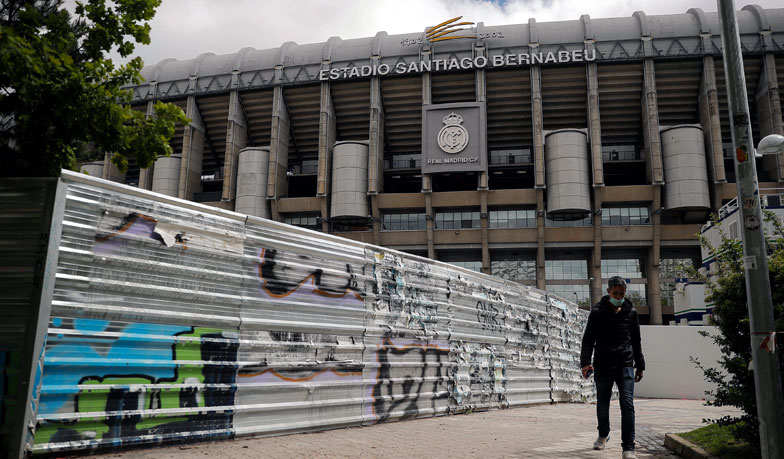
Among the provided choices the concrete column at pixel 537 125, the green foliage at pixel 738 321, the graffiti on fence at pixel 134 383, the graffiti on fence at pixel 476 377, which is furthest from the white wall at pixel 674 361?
the concrete column at pixel 537 125

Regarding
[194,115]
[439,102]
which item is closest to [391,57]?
[439,102]

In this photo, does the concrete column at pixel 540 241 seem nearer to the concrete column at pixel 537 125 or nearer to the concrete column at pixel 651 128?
the concrete column at pixel 537 125

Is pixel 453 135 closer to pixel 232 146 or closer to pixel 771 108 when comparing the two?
pixel 232 146

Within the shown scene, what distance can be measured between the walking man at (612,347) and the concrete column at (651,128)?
39196 millimetres

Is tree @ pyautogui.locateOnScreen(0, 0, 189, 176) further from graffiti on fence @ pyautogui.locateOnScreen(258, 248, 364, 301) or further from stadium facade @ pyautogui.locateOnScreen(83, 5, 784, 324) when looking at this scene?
stadium facade @ pyautogui.locateOnScreen(83, 5, 784, 324)

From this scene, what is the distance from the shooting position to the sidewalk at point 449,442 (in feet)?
15.5

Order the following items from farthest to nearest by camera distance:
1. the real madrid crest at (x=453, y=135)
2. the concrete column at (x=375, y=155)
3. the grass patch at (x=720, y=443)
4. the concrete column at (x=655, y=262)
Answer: the concrete column at (x=375, y=155) < the real madrid crest at (x=453, y=135) < the concrete column at (x=655, y=262) < the grass patch at (x=720, y=443)

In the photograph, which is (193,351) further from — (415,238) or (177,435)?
(415,238)

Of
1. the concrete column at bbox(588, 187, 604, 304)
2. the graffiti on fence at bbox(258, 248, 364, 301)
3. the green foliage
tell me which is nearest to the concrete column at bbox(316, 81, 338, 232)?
the concrete column at bbox(588, 187, 604, 304)

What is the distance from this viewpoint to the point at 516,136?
47.3m

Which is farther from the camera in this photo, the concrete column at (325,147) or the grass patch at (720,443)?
the concrete column at (325,147)

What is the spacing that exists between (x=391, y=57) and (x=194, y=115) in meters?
18.8

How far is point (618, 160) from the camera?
45.7 metres

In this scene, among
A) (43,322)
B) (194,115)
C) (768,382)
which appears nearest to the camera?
(43,322)
